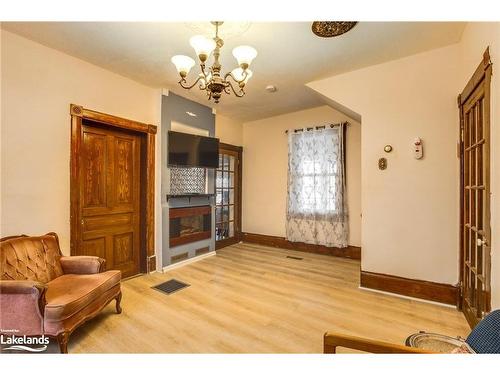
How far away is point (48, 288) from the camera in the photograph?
6.42 feet

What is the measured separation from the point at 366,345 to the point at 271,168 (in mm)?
4103

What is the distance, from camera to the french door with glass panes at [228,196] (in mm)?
4844

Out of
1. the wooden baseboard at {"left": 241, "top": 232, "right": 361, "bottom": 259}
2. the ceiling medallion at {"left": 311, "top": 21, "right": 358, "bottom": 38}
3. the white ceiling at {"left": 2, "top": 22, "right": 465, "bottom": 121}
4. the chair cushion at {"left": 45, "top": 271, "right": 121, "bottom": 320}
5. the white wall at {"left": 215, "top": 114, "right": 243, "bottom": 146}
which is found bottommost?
the wooden baseboard at {"left": 241, "top": 232, "right": 361, "bottom": 259}

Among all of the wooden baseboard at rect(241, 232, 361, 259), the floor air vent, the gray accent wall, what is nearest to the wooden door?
the wooden baseboard at rect(241, 232, 361, 259)

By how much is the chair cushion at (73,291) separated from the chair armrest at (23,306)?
0.25 ft

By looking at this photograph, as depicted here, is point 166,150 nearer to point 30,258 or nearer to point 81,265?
point 81,265

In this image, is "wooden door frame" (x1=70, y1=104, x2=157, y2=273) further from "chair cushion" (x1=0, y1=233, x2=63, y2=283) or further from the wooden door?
the wooden door

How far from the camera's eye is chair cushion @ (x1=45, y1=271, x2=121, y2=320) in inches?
66.3

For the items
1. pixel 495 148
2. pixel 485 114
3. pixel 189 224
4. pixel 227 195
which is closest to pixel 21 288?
pixel 189 224

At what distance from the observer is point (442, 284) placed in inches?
98.2

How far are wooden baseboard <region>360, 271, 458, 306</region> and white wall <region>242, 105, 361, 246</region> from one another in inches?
49.0

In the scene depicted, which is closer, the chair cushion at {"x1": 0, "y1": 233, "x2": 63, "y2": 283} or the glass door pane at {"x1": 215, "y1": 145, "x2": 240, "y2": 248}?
the chair cushion at {"x1": 0, "y1": 233, "x2": 63, "y2": 283}
